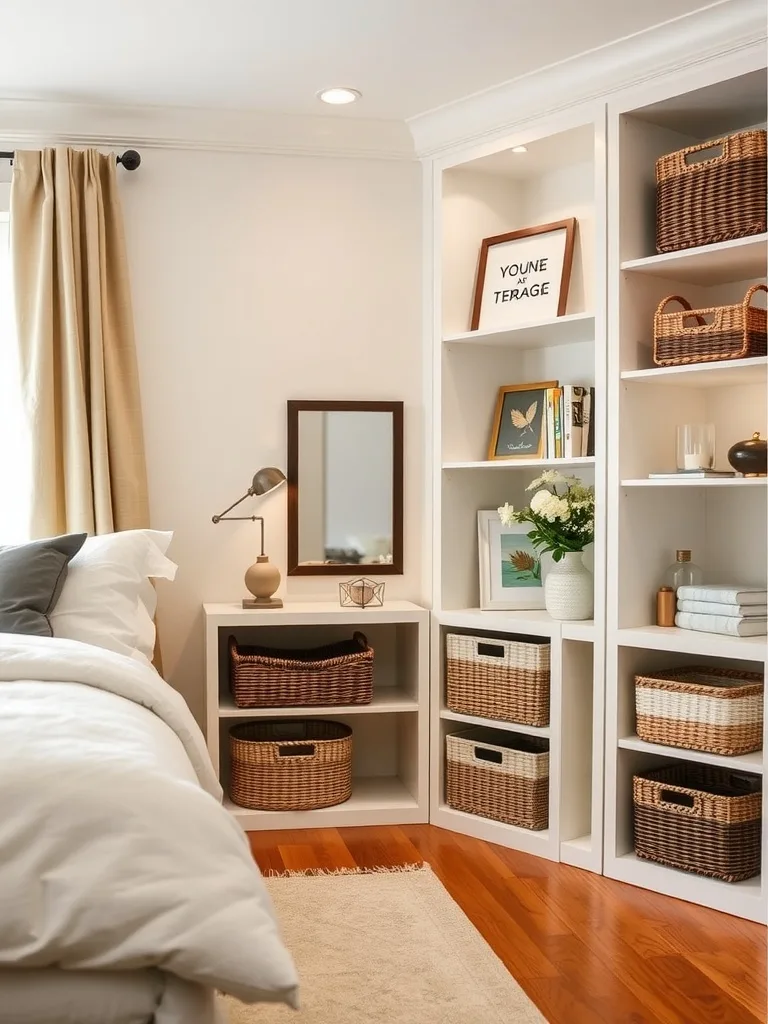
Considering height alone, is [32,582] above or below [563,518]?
below

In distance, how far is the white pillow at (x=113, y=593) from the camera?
3.00 metres

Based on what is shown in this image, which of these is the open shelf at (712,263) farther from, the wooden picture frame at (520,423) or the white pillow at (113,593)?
the white pillow at (113,593)

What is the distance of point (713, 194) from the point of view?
3039mm

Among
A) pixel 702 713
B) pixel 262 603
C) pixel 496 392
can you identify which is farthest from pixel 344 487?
pixel 702 713

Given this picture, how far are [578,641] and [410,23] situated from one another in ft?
6.24

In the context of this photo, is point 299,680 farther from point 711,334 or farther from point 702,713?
point 711,334

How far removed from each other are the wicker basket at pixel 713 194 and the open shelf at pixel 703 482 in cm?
68

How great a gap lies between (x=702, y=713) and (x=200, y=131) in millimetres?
2581

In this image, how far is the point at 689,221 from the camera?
3094 millimetres

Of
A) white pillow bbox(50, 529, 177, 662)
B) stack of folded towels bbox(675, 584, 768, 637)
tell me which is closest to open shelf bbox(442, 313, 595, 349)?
stack of folded towels bbox(675, 584, 768, 637)

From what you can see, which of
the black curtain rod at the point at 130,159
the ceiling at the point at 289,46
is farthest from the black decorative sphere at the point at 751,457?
the black curtain rod at the point at 130,159

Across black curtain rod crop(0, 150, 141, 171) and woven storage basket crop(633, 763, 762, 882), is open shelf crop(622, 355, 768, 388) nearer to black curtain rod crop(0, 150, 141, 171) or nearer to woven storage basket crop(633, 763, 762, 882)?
woven storage basket crop(633, 763, 762, 882)

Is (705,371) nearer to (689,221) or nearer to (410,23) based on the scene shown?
(689,221)

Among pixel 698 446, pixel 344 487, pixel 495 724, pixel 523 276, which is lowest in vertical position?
pixel 495 724
